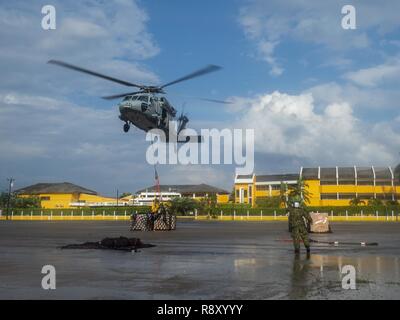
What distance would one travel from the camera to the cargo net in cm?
3303

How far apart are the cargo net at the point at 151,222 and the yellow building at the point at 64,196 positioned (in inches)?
3790

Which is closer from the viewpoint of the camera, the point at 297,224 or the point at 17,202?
the point at 297,224

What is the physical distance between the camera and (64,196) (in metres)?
132

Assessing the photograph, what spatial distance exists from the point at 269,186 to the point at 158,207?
293 ft

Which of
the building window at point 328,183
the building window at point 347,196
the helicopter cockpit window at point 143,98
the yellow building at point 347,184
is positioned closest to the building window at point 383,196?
the yellow building at point 347,184

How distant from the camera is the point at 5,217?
8106cm

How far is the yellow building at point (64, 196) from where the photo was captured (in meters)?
130

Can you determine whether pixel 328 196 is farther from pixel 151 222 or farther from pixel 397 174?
pixel 151 222

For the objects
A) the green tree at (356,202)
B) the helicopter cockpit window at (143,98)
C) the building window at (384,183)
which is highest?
the helicopter cockpit window at (143,98)

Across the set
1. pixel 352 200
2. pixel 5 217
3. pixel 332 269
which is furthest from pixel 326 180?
pixel 332 269

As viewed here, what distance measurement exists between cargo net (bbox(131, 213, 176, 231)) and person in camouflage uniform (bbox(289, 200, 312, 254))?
1908 centimetres

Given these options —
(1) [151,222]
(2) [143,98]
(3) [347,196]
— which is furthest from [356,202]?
(2) [143,98]

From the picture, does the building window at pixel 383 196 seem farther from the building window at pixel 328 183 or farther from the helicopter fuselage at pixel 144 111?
the helicopter fuselage at pixel 144 111

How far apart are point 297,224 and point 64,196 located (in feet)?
408
